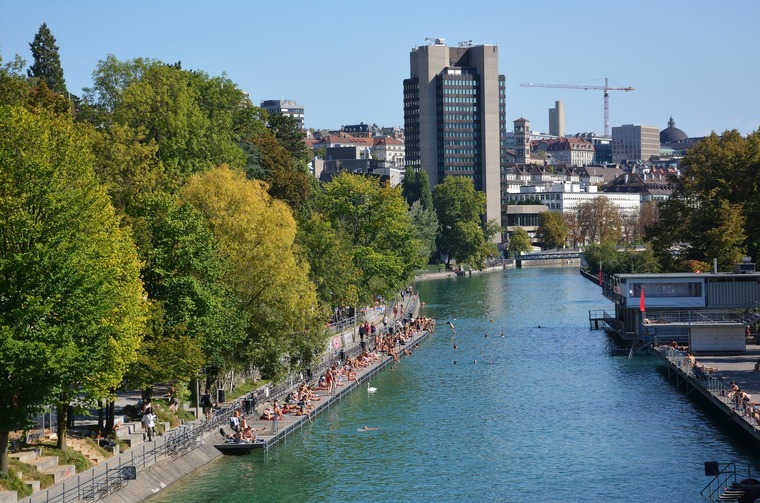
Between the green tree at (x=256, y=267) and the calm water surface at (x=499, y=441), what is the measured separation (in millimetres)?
4823

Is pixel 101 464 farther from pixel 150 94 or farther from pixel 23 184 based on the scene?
pixel 150 94

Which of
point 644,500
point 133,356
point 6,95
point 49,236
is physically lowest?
point 644,500

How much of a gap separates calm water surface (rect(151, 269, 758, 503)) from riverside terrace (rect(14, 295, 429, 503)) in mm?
664

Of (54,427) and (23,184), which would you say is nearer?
(23,184)

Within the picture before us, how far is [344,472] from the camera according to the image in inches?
1981

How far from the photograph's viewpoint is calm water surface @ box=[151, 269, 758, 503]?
155 feet

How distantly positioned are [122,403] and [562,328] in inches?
2349

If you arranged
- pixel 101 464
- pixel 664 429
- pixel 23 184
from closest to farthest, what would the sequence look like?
pixel 23 184 < pixel 101 464 < pixel 664 429

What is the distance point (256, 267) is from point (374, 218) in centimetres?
4057

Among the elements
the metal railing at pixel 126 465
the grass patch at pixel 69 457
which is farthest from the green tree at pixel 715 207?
the grass patch at pixel 69 457

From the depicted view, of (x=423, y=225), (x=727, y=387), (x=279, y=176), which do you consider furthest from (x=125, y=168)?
(x=423, y=225)

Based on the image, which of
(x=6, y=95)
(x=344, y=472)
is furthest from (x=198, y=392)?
(x=6, y=95)

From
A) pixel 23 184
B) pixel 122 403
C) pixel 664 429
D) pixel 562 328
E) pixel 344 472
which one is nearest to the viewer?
pixel 23 184

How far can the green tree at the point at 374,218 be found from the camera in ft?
330
